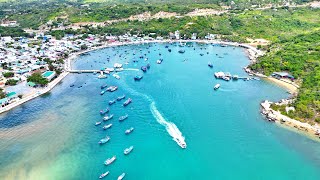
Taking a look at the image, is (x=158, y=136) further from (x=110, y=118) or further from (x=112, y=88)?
(x=112, y=88)

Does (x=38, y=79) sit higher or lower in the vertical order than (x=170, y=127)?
higher

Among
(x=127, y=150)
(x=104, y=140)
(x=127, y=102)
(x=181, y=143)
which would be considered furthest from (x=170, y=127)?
(x=127, y=102)

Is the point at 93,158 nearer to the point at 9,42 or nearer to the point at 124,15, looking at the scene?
the point at 9,42

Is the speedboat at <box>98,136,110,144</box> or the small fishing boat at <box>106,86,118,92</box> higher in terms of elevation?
the small fishing boat at <box>106,86,118,92</box>

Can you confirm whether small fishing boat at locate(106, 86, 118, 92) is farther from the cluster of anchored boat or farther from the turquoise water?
the turquoise water

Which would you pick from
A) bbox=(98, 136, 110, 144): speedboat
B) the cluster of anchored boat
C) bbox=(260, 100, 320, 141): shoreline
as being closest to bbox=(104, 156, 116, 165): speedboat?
the cluster of anchored boat

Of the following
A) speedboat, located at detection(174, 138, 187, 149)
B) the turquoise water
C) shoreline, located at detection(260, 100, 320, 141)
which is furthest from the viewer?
shoreline, located at detection(260, 100, 320, 141)

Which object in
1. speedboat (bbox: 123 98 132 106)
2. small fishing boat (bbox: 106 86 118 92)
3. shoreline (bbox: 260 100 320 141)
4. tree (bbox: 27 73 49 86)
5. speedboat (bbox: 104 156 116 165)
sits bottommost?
shoreline (bbox: 260 100 320 141)

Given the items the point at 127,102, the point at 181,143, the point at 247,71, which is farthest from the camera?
the point at 247,71
